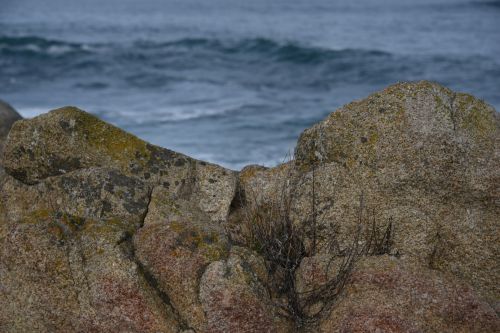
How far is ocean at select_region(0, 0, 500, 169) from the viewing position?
22.6 m

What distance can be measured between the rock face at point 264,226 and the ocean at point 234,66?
579 cm

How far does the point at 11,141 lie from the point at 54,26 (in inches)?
2066

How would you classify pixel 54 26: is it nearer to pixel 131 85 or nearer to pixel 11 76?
pixel 11 76

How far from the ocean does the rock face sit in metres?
5.79

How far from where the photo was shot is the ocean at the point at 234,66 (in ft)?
74.1

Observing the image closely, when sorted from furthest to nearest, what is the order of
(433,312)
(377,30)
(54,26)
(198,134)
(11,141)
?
(54,26) < (377,30) < (198,134) < (11,141) < (433,312)

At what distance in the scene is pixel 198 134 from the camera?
20.6 m

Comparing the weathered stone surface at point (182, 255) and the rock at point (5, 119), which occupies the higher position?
the rock at point (5, 119)

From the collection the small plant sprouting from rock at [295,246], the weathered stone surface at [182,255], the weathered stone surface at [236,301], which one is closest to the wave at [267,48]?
the small plant sprouting from rock at [295,246]

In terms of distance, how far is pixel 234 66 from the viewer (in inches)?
1452

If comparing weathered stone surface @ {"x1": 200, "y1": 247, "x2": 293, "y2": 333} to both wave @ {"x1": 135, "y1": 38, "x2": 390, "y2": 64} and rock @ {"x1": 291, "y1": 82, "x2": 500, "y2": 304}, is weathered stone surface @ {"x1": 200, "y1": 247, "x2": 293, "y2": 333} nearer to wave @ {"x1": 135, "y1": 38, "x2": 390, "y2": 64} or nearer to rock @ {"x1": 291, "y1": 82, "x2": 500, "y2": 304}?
rock @ {"x1": 291, "y1": 82, "x2": 500, "y2": 304}

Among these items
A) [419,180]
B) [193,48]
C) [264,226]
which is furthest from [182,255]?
[193,48]

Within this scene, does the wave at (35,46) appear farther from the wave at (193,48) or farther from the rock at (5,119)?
the rock at (5,119)

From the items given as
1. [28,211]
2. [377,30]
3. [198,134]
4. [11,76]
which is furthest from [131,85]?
[28,211]
